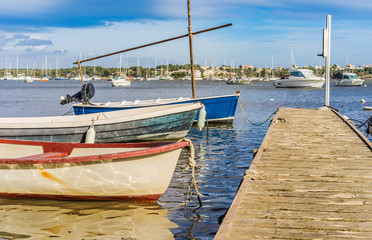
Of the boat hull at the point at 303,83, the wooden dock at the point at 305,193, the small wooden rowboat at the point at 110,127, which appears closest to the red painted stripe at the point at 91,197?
the wooden dock at the point at 305,193

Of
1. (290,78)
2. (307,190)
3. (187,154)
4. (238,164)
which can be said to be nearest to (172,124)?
(187,154)

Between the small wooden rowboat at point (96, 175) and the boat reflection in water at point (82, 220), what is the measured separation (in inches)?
6.7

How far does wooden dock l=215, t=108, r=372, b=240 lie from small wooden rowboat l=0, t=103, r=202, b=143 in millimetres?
3876

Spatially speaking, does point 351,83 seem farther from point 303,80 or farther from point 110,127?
point 110,127

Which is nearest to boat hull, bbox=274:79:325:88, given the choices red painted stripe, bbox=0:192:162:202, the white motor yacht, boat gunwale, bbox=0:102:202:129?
the white motor yacht

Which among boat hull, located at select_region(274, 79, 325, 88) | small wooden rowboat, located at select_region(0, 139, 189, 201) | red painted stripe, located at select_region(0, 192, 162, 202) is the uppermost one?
boat hull, located at select_region(274, 79, 325, 88)

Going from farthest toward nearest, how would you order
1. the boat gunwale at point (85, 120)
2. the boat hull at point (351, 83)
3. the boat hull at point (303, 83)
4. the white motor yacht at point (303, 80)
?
the boat hull at point (351, 83), the boat hull at point (303, 83), the white motor yacht at point (303, 80), the boat gunwale at point (85, 120)

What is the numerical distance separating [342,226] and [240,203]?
1234 mm

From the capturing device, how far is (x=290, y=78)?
225 feet

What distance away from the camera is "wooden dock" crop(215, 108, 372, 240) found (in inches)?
173

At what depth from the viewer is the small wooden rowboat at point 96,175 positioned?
6883 mm

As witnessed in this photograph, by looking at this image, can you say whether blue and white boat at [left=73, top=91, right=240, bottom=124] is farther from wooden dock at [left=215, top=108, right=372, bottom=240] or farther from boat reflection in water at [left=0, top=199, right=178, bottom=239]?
boat reflection in water at [left=0, top=199, right=178, bottom=239]

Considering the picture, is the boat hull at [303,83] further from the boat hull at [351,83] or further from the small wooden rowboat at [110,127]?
the small wooden rowboat at [110,127]

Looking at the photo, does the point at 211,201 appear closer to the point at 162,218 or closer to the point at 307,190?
the point at 162,218
